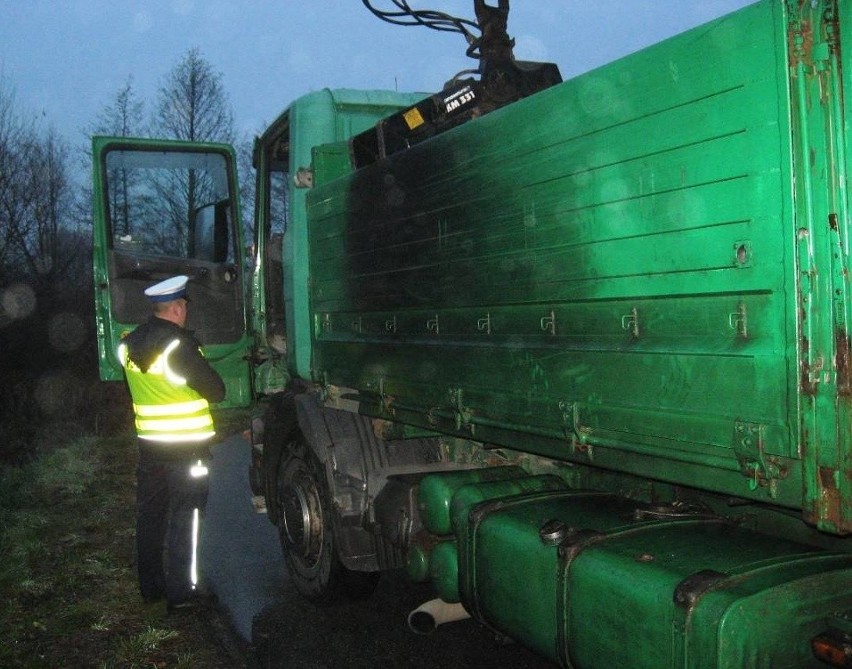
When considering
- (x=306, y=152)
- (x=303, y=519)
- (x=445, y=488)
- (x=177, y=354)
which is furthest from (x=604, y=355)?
(x=306, y=152)

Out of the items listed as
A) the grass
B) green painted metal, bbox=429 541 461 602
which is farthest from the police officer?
green painted metal, bbox=429 541 461 602

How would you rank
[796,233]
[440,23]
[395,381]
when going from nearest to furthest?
[796,233]
[395,381]
[440,23]

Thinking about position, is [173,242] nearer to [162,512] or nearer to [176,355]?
[176,355]

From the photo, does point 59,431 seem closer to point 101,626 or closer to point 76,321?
point 76,321

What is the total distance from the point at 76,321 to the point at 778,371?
755 inches

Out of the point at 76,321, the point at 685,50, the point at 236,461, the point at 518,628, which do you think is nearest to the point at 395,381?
the point at 518,628

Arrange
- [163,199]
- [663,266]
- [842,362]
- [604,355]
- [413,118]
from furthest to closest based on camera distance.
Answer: [163,199] < [413,118] < [604,355] < [663,266] < [842,362]

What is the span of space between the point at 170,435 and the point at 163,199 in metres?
2.40

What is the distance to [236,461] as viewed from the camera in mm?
9797

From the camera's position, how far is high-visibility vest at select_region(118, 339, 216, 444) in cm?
488

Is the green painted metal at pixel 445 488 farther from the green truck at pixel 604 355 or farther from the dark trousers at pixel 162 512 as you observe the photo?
the dark trousers at pixel 162 512

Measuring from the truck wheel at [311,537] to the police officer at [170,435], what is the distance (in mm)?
510

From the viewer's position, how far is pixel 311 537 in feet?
16.3

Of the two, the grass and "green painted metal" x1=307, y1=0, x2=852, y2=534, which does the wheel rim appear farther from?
"green painted metal" x1=307, y1=0, x2=852, y2=534
